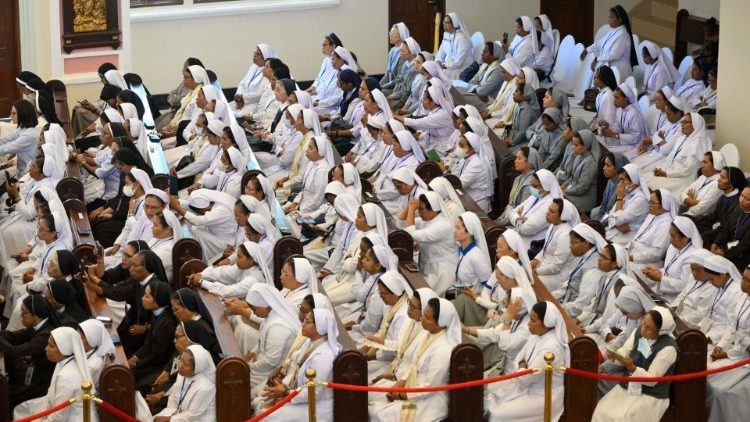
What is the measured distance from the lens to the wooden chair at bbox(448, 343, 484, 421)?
995cm

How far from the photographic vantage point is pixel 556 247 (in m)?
12.4

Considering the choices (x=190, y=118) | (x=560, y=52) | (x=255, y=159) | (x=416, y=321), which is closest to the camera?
(x=416, y=321)

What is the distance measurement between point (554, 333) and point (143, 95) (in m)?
8.47

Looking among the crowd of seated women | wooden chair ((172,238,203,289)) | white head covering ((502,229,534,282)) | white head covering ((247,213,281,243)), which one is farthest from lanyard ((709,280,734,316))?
wooden chair ((172,238,203,289))

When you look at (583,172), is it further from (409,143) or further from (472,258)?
(472,258)

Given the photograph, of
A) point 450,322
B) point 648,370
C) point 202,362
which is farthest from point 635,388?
point 202,362

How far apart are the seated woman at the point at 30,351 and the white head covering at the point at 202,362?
55.5 inches

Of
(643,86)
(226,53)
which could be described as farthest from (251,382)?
(226,53)

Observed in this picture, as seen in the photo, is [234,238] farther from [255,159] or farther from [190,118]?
[190,118]

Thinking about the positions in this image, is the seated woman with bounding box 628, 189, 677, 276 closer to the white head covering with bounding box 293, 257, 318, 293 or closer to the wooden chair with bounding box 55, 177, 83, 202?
the white head covering with bounding box 293, 257, 318, 293

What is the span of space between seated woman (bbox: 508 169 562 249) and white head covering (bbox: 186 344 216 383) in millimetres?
4217

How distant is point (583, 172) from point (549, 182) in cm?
135

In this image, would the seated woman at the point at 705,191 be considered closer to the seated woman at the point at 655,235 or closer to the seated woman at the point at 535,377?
the seated woman at the point at 655,235

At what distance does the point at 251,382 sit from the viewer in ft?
34.7
